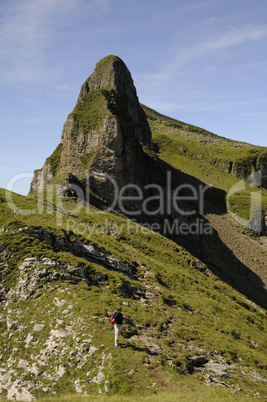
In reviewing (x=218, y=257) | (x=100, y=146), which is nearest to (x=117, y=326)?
(x=100, y=146)

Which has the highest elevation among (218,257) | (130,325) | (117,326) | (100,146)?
(100,146)

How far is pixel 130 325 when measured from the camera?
2520cm

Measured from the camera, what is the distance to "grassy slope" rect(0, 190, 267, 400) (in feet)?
62.3

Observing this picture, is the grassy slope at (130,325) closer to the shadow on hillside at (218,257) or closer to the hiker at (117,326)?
the hiker at (117,326)

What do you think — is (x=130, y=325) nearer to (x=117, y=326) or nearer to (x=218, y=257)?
(x=117, y=326)

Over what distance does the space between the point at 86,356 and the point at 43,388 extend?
10.7 feet

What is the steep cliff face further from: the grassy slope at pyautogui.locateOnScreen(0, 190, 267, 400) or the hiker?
the hiker

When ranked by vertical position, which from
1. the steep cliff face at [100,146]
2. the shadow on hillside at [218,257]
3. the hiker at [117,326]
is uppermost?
the steep cliff face at [100,146]

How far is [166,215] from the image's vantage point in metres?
91.9

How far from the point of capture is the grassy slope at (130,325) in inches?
747

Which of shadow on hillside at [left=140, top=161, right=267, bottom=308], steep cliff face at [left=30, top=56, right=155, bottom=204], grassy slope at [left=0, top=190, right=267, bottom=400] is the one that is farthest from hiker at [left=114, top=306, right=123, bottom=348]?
shadow on hillside at [left=140, top=161, right=267, bottom=308]

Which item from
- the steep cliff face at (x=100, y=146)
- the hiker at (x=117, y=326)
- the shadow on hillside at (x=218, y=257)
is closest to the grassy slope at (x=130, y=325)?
the hiker at (x=117, y=326)

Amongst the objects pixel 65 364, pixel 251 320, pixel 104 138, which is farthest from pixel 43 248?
pixel 104 138

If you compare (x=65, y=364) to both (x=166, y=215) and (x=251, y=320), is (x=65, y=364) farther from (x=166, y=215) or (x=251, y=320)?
(x=166, y=215)
